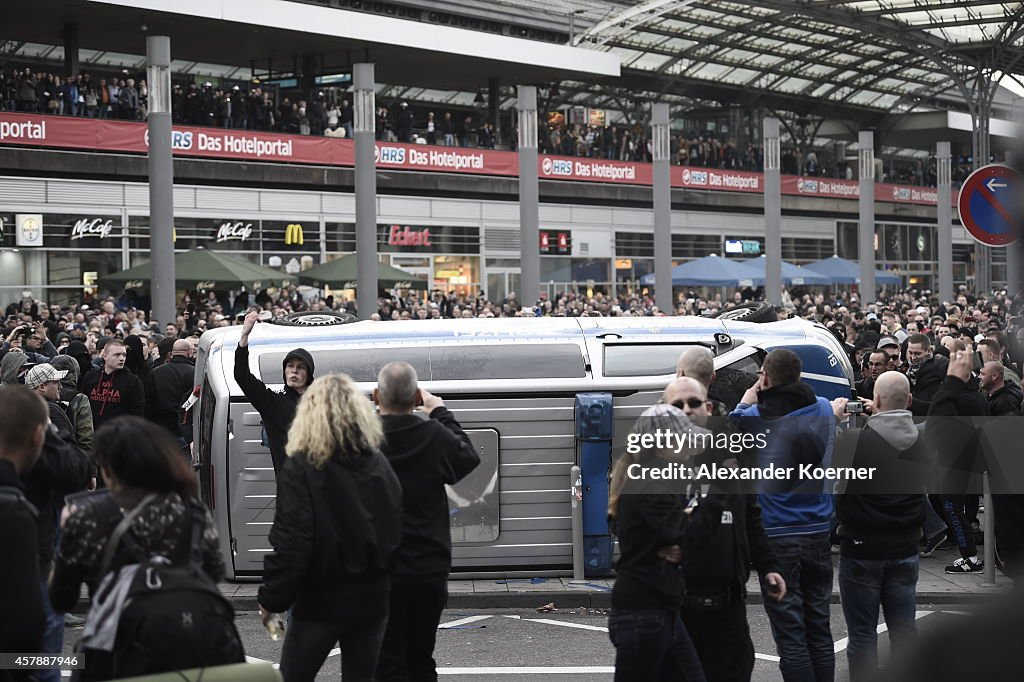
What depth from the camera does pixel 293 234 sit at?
4244 centimetres

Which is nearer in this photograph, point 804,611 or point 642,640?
point 642,640

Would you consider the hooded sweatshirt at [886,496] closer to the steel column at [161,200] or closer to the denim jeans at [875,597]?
the denim jeans at [875,597]

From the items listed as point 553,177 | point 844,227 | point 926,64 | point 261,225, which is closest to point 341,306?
point 261,225

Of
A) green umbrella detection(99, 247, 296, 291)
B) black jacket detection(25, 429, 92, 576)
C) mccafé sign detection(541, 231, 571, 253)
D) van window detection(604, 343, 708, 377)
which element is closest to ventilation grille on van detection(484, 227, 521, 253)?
mccafé sign detection(541, 231, 571, 253)

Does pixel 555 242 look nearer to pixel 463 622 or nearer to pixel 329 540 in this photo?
pixel 463 622

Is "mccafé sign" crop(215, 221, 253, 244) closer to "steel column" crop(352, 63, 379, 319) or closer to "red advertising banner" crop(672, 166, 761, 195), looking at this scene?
"steel column" crop(352, 63, 379, 319)

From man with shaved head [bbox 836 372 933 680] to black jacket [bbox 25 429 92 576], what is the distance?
3.76 m

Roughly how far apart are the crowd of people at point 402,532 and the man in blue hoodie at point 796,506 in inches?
0.4

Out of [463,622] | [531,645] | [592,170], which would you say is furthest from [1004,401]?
[592,170]

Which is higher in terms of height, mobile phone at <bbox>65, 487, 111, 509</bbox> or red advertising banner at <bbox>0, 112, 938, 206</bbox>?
red advertising banner at <bbox>0, 112, 938, 206</bbox>

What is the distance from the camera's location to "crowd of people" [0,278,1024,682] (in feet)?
13.9

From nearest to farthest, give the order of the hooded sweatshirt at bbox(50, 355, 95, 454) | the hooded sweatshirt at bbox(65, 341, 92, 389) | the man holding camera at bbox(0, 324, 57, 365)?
the hooded sweatshirt at bbox(50, 355, 95, 454), the man holding camera at bbox(0, 324, 57, 365), the hooded sweatshirt at bbox(65, 341, 92, 389)

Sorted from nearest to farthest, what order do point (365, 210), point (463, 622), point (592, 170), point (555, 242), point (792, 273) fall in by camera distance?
point (463, 622), point (365, 210), point (792, 273), point (592, 170), point (555, 242)

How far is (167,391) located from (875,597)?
A: 800 cm
